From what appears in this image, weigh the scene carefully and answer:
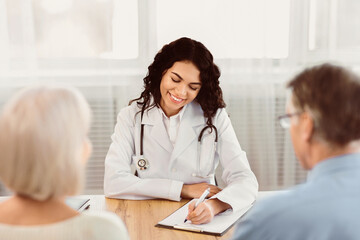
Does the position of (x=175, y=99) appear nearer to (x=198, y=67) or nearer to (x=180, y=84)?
(x=180, y=84)

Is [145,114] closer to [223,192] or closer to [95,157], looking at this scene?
[223,192]

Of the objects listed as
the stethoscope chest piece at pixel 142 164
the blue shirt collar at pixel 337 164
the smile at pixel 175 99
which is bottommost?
the stethoscope chest piece at pixel 142 164

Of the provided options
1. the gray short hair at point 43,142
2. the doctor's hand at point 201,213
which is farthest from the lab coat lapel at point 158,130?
the gray short hair at point 43,142

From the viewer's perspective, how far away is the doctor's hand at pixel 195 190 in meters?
1.99

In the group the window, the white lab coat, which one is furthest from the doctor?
the window

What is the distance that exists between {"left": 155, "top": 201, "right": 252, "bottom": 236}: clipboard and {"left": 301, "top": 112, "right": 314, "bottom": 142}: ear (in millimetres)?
612

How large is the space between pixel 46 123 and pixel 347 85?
0.65m

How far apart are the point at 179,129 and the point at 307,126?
123 cm

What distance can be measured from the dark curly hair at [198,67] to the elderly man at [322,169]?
45.1 inches

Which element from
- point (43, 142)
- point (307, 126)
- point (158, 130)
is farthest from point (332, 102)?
point (158, 130)

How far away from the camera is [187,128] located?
2283 mm

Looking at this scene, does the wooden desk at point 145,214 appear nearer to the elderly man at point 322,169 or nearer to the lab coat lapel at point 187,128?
the lab coat lapel at point 187,128

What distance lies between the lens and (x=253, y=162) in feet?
11.4

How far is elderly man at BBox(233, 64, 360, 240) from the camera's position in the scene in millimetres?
971
